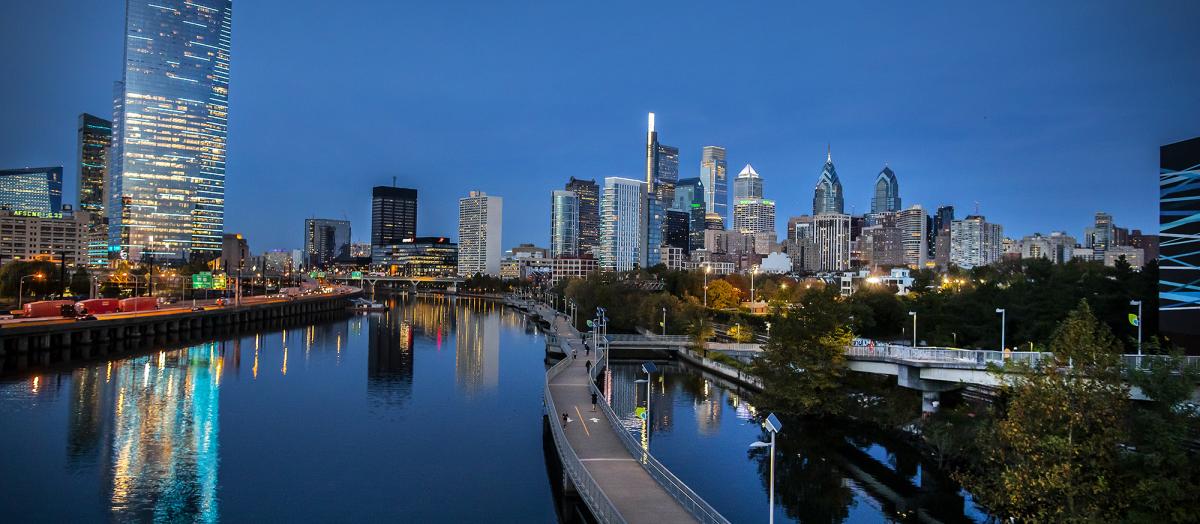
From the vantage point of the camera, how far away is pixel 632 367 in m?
80.1

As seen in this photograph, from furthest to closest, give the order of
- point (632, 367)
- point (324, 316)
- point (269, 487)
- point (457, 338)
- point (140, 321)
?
point (324, 316) → point (457, 338) → point (140, 321) → point (632, 367) → point (269, 487)

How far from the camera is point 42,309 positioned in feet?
298

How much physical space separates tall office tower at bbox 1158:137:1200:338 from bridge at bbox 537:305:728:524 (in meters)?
32.3

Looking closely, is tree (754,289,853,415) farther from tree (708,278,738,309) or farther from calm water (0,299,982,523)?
tree (708,278,738,309)

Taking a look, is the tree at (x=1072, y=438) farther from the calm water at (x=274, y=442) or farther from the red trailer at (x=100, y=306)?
the red trailer at (x=100, y=306)

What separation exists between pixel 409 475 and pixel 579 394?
48.7 feet

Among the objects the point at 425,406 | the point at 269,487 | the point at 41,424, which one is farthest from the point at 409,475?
the point at 41,424

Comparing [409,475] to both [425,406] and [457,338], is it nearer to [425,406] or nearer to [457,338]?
[425,406]

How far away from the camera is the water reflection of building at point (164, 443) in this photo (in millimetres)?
32875

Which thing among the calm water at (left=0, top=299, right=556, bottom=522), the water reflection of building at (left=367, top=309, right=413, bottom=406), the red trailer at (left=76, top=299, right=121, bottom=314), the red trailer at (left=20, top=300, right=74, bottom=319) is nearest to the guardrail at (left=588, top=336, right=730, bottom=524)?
the calm water at (left=0, top=299, right=556, bottom=522)

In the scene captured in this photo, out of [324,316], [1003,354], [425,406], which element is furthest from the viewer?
[324,316]

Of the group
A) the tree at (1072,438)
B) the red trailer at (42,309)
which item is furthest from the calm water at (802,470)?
the red trailer at (42,309)

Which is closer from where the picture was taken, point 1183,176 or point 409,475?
point 409,475

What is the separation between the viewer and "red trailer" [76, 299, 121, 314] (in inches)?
3894
